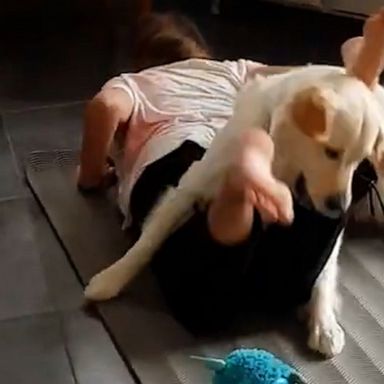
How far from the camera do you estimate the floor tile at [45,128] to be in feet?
7.34

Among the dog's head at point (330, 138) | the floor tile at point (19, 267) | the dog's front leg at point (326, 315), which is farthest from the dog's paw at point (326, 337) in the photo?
the floor tile at point (19, 267)

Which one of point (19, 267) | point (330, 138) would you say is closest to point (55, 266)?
point (19, 267)

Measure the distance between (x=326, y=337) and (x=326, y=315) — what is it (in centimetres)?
4

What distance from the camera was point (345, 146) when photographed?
4.90ft

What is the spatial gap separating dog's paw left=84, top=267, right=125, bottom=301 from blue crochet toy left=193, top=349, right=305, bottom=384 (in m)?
0.34

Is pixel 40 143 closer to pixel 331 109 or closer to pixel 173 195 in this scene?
pixel 173 195

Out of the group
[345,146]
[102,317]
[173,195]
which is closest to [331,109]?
[345,146]

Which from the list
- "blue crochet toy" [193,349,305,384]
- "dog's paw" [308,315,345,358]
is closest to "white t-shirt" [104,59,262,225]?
"dog's paw" [308,315,345,358]

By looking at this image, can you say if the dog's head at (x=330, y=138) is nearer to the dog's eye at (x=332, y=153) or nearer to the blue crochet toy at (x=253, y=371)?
the dog's eye at (x=332, y=153)

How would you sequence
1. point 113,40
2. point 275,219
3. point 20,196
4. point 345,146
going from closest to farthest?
1. point 275,219
2. point 345,146
3. point 20,196
4. point 113,40

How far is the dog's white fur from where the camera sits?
148cm

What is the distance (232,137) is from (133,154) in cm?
38

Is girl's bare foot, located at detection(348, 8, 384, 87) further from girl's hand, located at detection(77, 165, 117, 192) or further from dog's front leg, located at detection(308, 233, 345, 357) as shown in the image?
girl's hand, located at detection(77, 165, 117, 192)

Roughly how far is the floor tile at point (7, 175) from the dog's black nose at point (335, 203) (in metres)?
0.75
